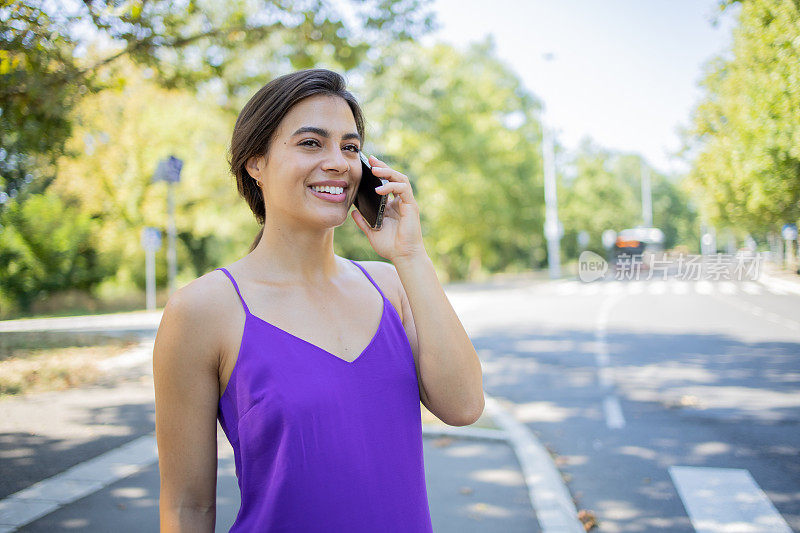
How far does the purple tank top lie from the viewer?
142 cm

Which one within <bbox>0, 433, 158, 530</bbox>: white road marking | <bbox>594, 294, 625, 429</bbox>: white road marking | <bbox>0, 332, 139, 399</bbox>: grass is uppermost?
<bbox>0, 332, 139, 399</bbox>: grass

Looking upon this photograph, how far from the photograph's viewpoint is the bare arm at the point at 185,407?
142cm

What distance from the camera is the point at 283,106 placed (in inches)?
60.3

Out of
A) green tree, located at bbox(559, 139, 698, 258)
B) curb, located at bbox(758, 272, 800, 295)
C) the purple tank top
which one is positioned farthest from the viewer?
green tree, located at bbox(559, 139, 698, 258)

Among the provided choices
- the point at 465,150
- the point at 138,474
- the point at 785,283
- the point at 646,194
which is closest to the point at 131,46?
the point at 138,474

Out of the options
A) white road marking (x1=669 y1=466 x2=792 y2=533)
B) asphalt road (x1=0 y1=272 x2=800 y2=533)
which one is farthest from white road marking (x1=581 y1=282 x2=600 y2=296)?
white road marking (x1=669 y1=466 x2=792 y2=533)

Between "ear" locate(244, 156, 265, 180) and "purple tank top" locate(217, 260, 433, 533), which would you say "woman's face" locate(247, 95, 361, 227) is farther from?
"purple tank top" locate(217, 260, 433, 533)

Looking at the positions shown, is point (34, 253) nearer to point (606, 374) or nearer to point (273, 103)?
point (606, 374)

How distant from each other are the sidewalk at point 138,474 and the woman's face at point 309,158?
293cm

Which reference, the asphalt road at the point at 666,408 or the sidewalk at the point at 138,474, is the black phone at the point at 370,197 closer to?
the sidewalk at the point at 138,474

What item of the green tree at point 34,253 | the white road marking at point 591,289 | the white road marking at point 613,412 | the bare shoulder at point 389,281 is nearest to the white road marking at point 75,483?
the green tree at point 34,253

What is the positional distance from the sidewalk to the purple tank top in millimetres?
2614

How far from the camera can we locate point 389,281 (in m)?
1.87

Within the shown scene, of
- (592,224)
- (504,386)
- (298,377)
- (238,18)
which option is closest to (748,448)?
(504,386)
